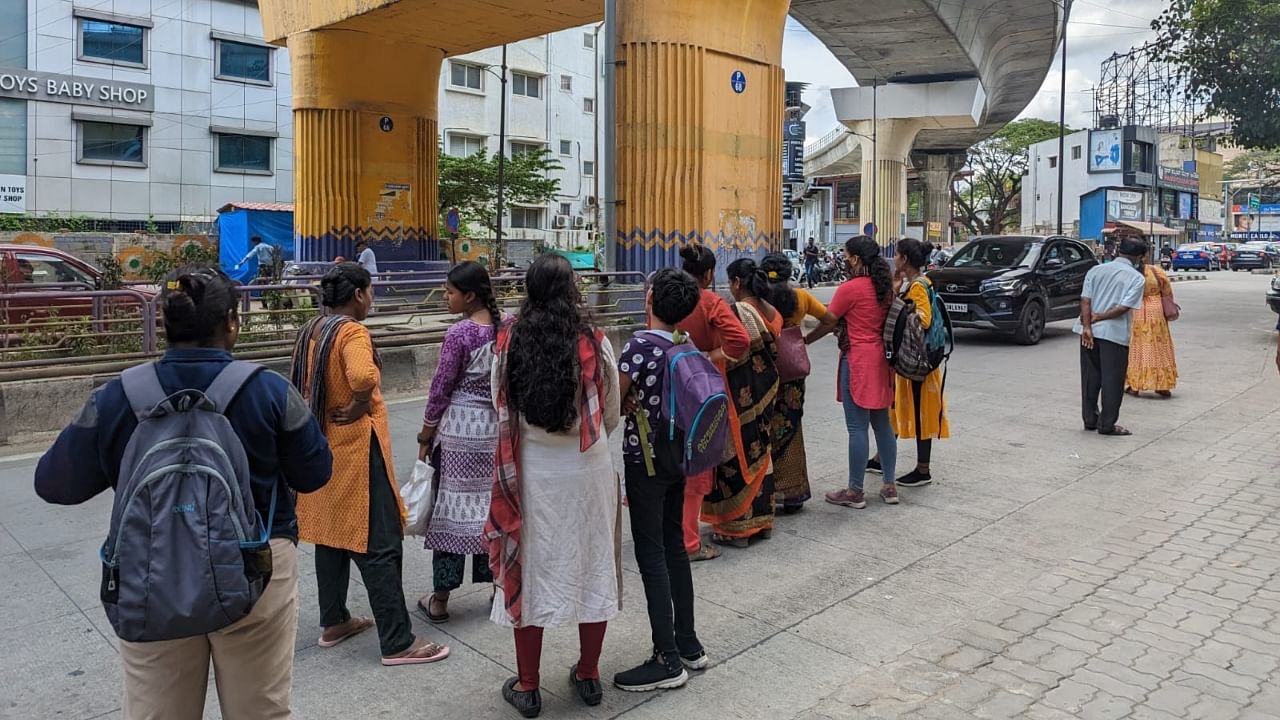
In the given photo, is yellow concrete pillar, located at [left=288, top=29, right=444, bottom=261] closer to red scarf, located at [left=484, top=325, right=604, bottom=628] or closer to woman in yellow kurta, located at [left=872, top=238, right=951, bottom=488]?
woman in yellow kurta, located at [left=872, top=238, right=951, bottom=488]

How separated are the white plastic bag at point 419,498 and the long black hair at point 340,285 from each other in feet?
2.49

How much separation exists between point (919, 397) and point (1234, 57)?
1644 centimetres

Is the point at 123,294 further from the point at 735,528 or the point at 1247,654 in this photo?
the point at 1247,654

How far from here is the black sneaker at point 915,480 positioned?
6.79 metres

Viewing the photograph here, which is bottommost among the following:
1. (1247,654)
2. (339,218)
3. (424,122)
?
(1247,654)

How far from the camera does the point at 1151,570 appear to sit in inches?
200

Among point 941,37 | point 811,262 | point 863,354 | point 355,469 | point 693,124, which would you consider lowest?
point 355,469

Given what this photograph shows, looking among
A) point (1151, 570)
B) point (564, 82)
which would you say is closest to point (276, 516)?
point (1151, 570)

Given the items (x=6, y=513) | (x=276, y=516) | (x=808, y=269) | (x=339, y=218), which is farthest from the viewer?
(x=808, y=269)

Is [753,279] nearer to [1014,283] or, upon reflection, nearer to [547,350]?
[547,350]

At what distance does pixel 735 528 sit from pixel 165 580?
354cm

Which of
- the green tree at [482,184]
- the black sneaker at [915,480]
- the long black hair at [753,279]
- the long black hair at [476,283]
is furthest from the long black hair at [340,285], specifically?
the green tree at [482,184]

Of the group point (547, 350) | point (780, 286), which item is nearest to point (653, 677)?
point (547, 350)

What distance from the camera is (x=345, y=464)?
392 centimetres
